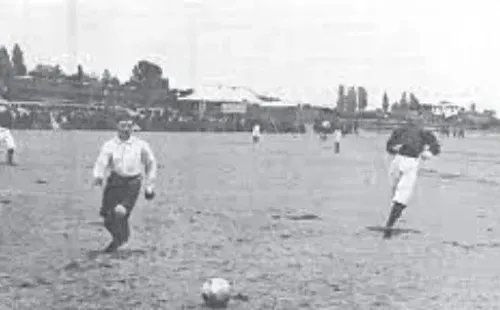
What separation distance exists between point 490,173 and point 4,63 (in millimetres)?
82313

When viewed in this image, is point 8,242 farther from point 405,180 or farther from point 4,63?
point 4,63

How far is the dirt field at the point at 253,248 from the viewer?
7.43 metres


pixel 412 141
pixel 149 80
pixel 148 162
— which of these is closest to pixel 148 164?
pixel 148 162

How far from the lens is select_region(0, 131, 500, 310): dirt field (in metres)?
7.43

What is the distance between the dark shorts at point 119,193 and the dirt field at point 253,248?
1.73 ft

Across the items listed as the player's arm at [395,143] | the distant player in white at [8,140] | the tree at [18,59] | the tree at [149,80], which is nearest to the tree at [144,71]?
the tree at [149,80]

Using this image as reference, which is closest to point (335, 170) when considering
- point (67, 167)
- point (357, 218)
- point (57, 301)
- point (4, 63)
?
point (67, 167)

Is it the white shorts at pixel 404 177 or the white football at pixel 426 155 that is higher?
the white football at pixel 426 155

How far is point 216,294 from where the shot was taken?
6.93 metres

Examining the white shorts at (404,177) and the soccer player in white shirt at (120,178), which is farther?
the white shorts at (404,177)

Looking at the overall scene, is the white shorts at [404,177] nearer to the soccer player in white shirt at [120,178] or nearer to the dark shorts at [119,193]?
the soccer player in white shirt at [120,178]

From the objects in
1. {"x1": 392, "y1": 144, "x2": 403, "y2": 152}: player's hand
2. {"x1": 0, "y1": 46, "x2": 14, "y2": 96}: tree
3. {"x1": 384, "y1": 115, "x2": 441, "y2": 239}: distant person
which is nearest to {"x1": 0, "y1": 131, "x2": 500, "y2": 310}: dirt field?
{"x1": 384, "y1": 115, "x2": 441, "y2": 239}: distant person

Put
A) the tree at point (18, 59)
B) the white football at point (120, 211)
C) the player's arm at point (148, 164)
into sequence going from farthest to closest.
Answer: the tree at point (18, 59)
the player's arm at point (148, 164)
the white football at point (120, 211)

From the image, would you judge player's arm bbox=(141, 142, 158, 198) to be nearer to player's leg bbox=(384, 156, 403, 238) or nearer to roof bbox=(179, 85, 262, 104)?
player's leg bbox=(384, 156, 403, 238)
